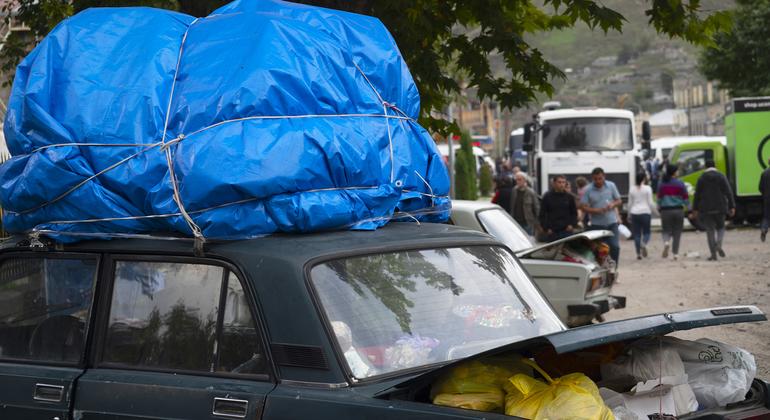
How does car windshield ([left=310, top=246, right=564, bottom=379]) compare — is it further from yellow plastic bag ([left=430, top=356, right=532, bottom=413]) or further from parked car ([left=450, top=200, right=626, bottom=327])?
parked car ([left=450, top=200, right=626, bottom=327])

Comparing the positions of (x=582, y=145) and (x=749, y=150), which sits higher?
(x=582, y=145)

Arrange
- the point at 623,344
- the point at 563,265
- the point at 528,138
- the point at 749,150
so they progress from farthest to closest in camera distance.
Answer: the point at 749,150 → the point at 528,138 → the point at 563,265 → the point at 623,344

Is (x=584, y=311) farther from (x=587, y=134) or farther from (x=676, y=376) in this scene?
(x=587, y=134)

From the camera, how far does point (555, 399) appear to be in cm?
381

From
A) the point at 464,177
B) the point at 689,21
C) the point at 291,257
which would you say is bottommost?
the point at 464,177

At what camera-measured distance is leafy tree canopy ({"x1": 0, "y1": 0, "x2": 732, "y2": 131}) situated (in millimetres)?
10023

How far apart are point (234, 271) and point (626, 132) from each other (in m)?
25.5

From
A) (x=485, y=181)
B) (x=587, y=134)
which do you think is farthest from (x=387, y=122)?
(x=485, y=181)

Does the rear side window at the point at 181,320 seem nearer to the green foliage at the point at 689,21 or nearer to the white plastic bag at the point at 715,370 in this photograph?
the white plastic bag at the point at 715,370

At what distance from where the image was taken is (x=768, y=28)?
43375 millimetres

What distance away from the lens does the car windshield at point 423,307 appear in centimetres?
413

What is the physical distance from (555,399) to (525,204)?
51.1 ft

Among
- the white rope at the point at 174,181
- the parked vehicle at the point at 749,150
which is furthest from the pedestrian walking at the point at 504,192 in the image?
the white rope at the point at 174,181

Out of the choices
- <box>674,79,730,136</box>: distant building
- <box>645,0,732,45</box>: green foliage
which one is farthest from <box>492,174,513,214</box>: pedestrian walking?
<box>674,79,730,136</box>: distant building
